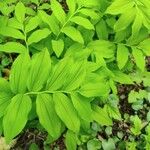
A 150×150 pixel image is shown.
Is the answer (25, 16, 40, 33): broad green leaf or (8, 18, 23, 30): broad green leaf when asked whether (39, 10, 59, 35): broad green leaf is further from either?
(8, 18, 23, 30): broad green leaf

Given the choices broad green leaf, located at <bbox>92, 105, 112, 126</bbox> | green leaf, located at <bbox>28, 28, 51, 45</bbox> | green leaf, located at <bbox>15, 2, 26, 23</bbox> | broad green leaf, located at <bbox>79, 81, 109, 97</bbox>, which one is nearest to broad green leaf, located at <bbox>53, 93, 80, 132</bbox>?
broad green leaf, located at <bbox>79, 81, 109, 97</bbox>

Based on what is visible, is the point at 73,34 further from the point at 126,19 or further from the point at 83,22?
the point at 126,19

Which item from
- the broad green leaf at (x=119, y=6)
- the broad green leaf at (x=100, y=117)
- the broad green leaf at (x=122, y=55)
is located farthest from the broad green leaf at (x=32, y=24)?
the broad green leaf at (x=100, y=117)

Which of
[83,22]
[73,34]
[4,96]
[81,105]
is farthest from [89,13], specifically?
[4,96]

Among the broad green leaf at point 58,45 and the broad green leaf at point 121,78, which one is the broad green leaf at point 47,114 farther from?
the broad green leaf at point 121,78

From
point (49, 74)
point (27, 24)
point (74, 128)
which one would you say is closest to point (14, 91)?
point (49, 74)
